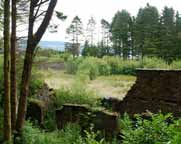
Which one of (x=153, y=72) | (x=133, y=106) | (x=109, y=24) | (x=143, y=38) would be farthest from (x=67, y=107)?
(x=109, y=24)

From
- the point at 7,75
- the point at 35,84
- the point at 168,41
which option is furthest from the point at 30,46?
the point at 168,41

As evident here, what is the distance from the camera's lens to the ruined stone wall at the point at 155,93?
39.1 ft

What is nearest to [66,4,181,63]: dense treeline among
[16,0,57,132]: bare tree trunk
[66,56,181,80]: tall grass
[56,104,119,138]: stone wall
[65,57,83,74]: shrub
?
[66,56,181,80]: tall grass

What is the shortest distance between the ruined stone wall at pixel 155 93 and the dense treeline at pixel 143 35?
82.0 ft

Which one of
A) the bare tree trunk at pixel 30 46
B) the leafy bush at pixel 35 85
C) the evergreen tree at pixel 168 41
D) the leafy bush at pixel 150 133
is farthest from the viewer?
the evergreen tree at pixel 168 41

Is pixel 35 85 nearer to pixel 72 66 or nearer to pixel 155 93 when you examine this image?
pixel 155 93

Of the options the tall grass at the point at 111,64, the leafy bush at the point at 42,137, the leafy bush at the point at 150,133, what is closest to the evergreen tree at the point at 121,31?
the tall grass at the point at 111,64

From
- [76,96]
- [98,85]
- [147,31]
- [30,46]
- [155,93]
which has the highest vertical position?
[147,31]

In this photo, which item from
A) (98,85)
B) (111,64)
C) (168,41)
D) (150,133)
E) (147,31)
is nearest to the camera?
(150,133)

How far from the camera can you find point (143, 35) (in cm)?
4412

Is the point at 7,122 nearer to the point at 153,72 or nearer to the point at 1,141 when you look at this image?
the point at 1,141

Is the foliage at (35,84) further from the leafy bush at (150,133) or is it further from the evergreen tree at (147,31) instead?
the evergreen tree at (147,31)

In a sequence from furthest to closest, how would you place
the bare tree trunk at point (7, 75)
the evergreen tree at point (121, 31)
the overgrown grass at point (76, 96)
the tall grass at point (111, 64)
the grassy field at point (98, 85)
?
the evergreen tree at point (121, 31) < the tall grass at point (111, 64) < the grassy field at point (98, 85) < the overgrown grass at point (76, 96) < the bare tree trunk at point (7, 75)

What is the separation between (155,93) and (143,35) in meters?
32.2
